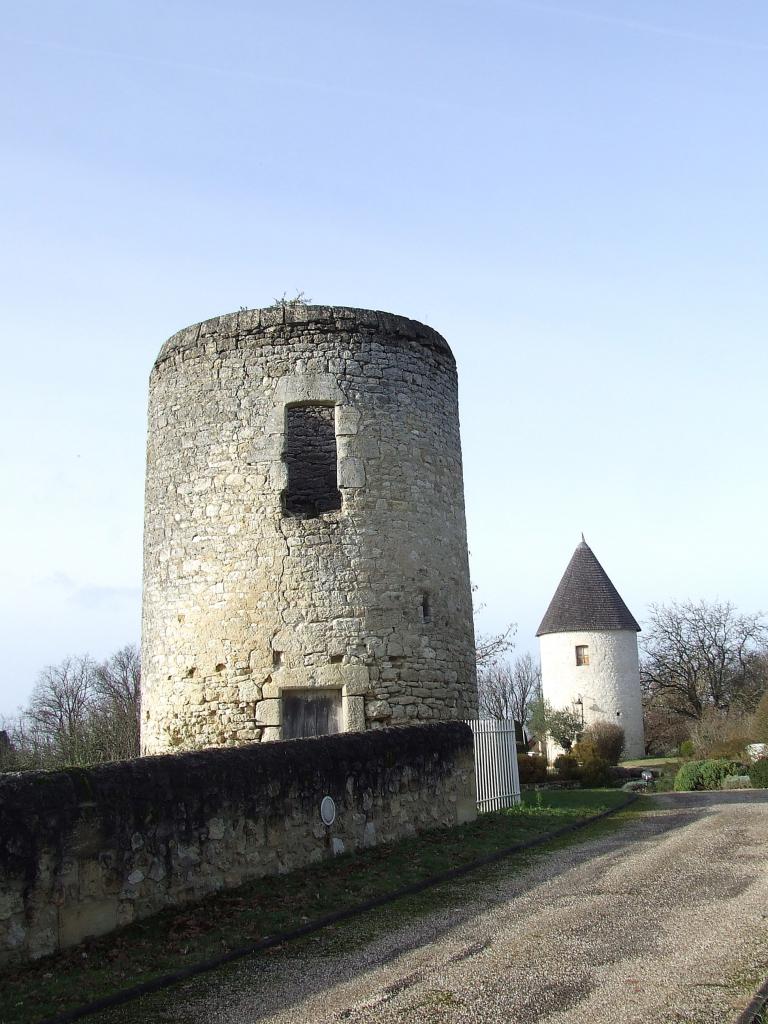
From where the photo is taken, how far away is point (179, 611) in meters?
11.7

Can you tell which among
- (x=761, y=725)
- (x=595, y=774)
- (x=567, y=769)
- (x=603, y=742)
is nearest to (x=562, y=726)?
(x=603, y=742)

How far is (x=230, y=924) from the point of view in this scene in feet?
20.4

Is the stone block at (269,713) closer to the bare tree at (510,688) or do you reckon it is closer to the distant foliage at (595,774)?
the distant foliage at (595,774)

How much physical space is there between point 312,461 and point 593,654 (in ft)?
87.1

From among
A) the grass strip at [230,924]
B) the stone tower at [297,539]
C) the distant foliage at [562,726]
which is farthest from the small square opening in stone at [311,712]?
the distant foliage at [562,726]

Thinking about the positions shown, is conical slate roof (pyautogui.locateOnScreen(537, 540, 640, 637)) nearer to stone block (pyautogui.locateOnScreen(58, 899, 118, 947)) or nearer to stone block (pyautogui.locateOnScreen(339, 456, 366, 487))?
stone block (pyautogui.locateOnScreen(339, 456, 366, 487))

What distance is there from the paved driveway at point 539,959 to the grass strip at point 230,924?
0.26 meters

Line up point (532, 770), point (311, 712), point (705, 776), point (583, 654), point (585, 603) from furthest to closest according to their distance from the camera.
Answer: point (585, 603), point (583, 654), point (532, 770), point (705, 776), point (311, 712)

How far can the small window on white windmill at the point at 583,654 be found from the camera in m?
36.8

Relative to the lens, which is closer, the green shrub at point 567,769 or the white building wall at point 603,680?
the green shrub at point 567,769

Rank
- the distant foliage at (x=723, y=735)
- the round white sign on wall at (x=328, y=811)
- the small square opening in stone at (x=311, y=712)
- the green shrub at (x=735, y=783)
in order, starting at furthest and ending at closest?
1. the distant foliage at (x=723, y=735)
2. the green shrub at (x=735, y=783)
3. the small square opening in stone at (x=311, y=712)
4. the round white sign on wall at (x=328, y=811)

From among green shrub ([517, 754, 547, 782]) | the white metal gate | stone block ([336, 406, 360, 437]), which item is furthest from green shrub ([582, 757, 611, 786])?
stone block ([336, 406, 360, 437])

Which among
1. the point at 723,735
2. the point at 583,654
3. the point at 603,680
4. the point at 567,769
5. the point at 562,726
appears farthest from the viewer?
the point at 583,654

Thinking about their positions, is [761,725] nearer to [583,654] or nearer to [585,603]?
[583,654]
